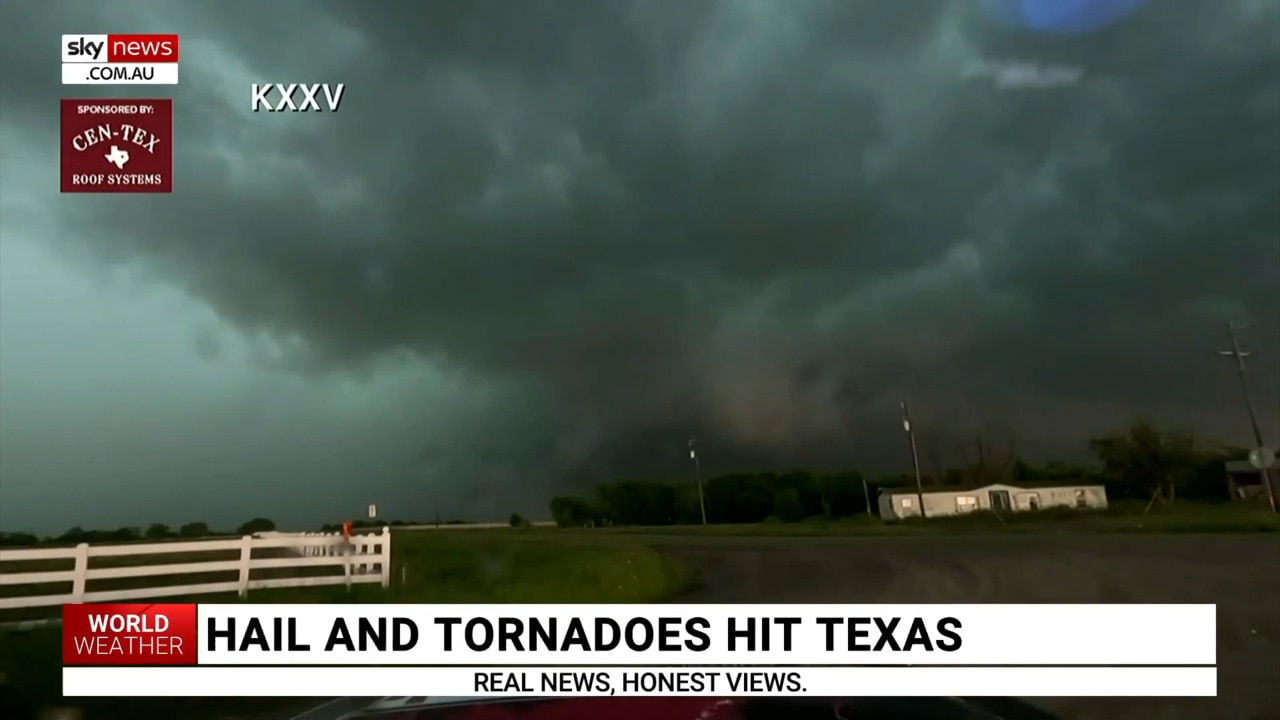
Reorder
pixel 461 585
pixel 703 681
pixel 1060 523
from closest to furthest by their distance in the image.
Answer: pixel 703 681 < pixel 461 585 < pixel 1060 523

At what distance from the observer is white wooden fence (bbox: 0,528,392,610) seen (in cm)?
305

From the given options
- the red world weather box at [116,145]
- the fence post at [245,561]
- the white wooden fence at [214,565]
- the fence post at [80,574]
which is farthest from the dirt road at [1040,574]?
the red world weather box at [116,145]

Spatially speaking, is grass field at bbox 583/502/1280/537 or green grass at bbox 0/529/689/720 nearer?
green grass at bbox 0/529/689/720

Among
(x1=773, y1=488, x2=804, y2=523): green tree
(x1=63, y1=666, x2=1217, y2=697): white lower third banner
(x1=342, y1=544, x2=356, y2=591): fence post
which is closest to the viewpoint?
(x1=63, y1=666, x2=1217, y2=697): white lower third banner

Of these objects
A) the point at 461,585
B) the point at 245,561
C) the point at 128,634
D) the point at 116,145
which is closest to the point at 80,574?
the point at 128,634

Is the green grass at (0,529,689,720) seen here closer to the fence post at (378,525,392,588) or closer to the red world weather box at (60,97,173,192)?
the fence post at (378,525,392,588)

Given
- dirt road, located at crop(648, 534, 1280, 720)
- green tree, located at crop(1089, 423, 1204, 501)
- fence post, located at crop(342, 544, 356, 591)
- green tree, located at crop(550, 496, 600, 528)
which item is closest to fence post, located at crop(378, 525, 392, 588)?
fence post, located at crop(342, 544, 356, 591)

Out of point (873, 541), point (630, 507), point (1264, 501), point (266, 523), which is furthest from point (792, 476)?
point (266, 523)

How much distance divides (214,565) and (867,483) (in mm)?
2644

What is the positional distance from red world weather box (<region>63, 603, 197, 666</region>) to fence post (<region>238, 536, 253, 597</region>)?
199mm

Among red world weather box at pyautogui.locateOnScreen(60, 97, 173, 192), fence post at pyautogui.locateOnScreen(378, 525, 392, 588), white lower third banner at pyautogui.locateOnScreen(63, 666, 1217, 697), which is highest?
red world weather box at pyautogui.locateOnScreen(60, 97, 173, 192)

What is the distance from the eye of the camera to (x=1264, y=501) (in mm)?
3211

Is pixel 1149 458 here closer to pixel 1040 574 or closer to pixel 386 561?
pixel 1040 574

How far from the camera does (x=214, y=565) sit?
311 cm
